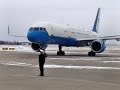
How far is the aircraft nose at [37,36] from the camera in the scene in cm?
4241

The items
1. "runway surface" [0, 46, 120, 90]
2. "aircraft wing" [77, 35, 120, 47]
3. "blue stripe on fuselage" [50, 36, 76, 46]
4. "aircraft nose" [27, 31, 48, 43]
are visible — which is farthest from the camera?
"aircraft wing" [77, 35, 120, 47]

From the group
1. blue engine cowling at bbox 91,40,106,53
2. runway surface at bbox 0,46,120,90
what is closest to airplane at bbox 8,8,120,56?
blue engine cowling at bbox 91,40,106,53

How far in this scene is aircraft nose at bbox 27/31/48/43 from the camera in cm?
4241

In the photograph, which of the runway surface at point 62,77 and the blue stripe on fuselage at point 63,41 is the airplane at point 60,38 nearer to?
the blue stripe on fuselage at point 63,41

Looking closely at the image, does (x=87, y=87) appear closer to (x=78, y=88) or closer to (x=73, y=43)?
(x=78, y=88)

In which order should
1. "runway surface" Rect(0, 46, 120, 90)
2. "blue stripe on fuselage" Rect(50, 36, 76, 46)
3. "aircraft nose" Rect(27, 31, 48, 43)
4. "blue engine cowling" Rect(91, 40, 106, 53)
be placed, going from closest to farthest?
"runway surface" Rect(0, 46, 120, 90) < "aircraft nose" Rect(27, 31, 48, 43) < "blue engine cowling" Rect(91, 40, 106, 53) < "blue stripe on fuselage" Rect(50, 36, 76, 46)

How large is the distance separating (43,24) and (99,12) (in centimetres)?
1835

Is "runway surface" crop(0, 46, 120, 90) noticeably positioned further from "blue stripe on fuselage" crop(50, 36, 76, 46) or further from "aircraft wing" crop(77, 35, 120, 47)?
"aircraft wing" crop(77, 35, 120, 47)

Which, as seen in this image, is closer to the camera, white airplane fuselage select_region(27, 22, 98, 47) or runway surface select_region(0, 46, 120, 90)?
runway surface select_region(0, 46, 120, 90)

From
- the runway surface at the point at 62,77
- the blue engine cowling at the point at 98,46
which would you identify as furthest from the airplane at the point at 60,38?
the runway surface at the point at 62,77

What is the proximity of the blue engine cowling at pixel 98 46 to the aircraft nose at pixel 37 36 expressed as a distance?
6008 mm

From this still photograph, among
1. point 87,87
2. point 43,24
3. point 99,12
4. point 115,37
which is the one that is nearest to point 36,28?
point 43,24

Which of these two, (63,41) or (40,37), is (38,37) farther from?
(63,41)

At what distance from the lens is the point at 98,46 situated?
146 ft
